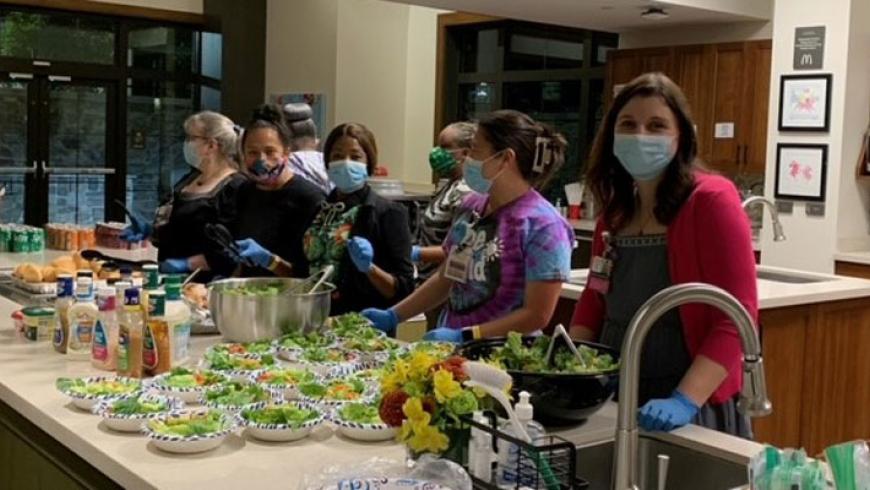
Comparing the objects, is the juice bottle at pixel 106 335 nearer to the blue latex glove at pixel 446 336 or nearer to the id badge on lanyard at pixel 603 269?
the blue latex glove at pixel 446 336

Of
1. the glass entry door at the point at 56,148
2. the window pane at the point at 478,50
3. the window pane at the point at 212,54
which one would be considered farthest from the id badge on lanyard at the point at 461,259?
the window pane at the point at 212,54

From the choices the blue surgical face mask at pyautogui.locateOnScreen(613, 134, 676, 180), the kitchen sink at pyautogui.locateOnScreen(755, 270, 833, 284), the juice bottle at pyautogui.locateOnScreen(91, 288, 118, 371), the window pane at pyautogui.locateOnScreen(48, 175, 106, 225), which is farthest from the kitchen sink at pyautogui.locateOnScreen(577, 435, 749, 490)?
the window pane at pyautogui.locateOnScreen(48, 175, 106, 225)

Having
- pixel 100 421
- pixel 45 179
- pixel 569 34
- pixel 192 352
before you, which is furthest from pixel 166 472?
pixel 45 179

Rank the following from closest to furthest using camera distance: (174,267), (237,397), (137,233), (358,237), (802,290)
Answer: (237,397), (358,237), (174,267), (802,290), (137,233)

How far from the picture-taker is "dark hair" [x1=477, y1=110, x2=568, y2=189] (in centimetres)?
260

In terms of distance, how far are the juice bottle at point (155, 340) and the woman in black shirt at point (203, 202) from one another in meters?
1.13

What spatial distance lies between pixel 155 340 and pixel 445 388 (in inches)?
34.9

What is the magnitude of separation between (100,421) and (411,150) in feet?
22.2

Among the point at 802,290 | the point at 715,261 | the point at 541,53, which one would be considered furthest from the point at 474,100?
the point at 715,261

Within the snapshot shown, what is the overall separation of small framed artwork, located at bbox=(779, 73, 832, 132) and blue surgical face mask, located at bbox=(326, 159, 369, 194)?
346 centimetres

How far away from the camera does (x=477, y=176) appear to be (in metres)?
2.64

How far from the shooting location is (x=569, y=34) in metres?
7.65

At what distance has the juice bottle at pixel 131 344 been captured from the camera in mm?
2182

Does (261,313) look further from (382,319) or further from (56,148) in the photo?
(56,148)
